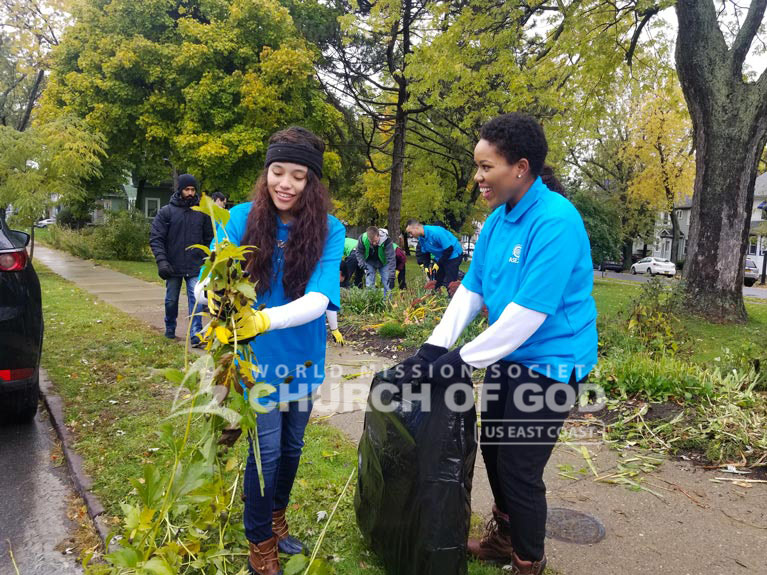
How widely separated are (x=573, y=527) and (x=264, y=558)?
156 cm

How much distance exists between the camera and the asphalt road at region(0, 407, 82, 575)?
2670 millimetres

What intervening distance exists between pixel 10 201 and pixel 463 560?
14077mm

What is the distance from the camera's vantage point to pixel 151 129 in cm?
1827

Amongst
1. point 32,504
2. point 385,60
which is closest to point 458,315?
point 32,504

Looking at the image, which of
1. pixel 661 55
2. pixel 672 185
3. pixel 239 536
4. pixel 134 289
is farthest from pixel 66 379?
pixel 672 185

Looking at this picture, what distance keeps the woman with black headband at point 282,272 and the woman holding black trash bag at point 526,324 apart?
1.44 ft

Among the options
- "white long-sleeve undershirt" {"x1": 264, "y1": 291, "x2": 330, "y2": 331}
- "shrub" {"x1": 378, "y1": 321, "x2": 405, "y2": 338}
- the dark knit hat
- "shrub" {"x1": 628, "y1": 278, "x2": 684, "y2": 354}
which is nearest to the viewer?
"white long-sleeve undershirt" {"x1": 264, "y1": 291, "x2": 330, "y2": 331}

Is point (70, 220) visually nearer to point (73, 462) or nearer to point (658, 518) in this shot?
point (73, 462)

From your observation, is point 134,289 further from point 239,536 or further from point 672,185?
point 672,185

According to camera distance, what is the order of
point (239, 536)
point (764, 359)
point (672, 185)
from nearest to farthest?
point (239, 536), point (764, 359), point (672, 185)

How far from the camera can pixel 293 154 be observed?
2.26 m

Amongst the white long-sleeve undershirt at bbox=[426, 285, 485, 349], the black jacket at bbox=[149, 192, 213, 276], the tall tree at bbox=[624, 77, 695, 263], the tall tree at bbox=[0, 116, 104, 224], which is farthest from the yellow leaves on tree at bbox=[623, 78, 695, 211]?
the white long-sleeve undershirt at bbox=[426, 285, 485, 349]

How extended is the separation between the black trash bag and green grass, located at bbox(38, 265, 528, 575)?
48 cm

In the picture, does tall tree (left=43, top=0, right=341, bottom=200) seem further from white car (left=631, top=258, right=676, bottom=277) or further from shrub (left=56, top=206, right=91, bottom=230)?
white car (left=631, top=258, right=676, bottom=277)
